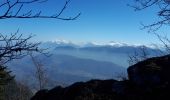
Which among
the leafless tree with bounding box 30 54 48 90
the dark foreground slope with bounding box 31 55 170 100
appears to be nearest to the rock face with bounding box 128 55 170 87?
the dark foreground slope with bounding box 31 55 170 100

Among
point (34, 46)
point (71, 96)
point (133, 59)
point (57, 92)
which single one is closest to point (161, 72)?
point (71, 96)

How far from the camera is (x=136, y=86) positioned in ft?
44.6

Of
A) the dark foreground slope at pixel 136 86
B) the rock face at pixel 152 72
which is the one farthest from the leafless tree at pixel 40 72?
the rock face at pixel 152 72

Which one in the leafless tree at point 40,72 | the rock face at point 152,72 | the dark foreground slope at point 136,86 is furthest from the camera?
the leafless tree at point 40,72

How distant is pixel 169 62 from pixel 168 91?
177cm

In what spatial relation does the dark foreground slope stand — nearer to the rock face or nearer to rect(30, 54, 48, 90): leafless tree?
the rock face

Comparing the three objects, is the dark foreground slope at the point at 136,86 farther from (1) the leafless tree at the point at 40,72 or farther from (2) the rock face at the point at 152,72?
(1) the leafless tree at the point at 40,72

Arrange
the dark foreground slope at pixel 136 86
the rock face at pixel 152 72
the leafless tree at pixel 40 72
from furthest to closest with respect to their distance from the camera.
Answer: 1. the leafless tree at pixel 40 72
2. the rock face at pixel 152 72
3. the dark foreground slope at pixel 136 86

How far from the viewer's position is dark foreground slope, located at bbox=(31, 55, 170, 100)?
1275cm

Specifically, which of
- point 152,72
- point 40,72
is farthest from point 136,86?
point 40,72

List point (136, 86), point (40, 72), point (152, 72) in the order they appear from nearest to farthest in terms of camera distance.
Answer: point (152, 72)
point (136, 86)
point (40, 72)

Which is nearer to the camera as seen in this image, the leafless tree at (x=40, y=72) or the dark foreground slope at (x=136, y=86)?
the dark foreground slope at (x=136, y=86)

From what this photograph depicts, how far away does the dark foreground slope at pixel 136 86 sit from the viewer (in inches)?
502

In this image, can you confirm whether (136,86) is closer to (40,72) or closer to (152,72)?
(152,72)
